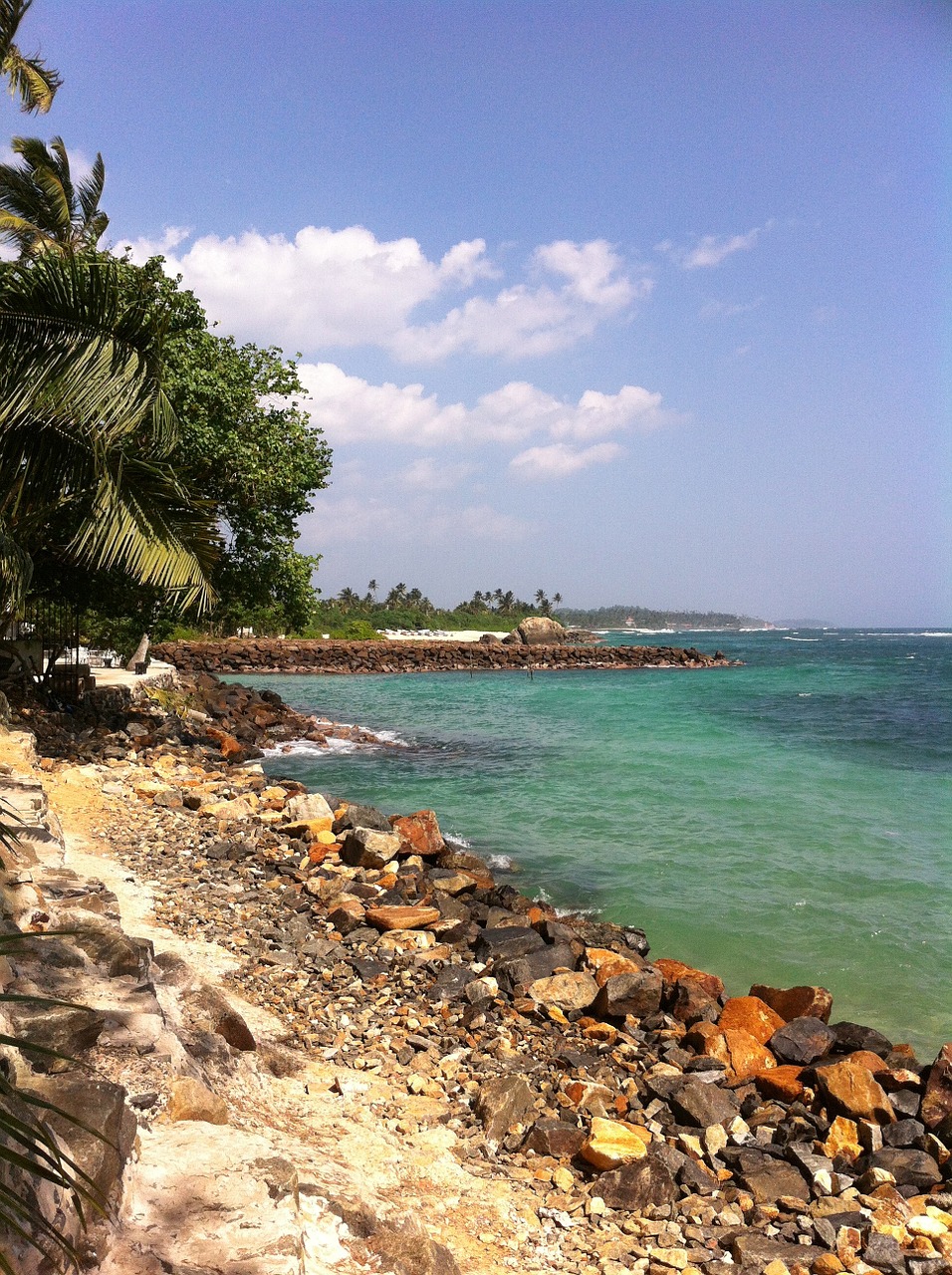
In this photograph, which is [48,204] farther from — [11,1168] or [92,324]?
[11,1168]

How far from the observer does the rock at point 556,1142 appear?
4.38 metres

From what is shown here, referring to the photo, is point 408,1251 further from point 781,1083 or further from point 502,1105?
point 781,1083

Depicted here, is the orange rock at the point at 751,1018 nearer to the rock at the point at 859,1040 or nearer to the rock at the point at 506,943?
the rock at the point at 859,1040

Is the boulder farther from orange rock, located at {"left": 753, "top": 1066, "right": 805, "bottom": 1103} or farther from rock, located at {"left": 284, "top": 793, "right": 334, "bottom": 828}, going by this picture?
orange rock, located at {"left": 753, "top": 1066, "right": 805, "bottom": 1103}

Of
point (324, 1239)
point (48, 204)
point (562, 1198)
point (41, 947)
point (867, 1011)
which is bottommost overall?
point (867, 1011)

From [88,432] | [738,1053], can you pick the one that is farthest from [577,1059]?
[88,432]

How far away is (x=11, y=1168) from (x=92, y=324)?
708 centimetres

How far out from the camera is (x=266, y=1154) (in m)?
2.79

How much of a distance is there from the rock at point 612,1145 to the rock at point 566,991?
154 cm

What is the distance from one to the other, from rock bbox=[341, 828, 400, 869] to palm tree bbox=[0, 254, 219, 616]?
11.6 ft

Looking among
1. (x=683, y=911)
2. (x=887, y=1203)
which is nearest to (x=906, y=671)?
(x=683, y=911)

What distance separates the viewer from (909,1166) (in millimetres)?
4520

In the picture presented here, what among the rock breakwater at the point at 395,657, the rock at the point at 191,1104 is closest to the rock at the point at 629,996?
the rock at the point at 191,1104

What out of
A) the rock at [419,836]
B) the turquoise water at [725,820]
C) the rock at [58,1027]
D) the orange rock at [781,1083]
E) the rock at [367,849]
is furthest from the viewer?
the rock at [419,836]
